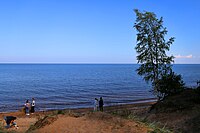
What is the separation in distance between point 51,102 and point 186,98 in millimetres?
22547

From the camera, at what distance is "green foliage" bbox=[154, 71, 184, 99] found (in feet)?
83.7

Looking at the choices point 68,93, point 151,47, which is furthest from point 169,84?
point 68,93

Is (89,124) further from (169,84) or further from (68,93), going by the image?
(68,93)

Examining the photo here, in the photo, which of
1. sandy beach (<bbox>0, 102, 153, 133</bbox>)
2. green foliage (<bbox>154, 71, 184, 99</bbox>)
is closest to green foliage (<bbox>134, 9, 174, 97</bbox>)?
green foliage (<bbox>154, 71, 184, 99</bbox>)

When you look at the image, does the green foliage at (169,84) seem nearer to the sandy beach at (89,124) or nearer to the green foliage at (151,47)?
the green foliage at (151,47)

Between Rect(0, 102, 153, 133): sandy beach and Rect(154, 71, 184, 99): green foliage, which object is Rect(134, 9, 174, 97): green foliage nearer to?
Rect(154, 71, 184, 99): green foliage

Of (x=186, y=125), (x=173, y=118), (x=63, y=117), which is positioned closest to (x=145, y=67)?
(x=173, y=118)

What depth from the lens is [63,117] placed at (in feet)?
39.5

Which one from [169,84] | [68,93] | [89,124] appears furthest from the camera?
[68,93]

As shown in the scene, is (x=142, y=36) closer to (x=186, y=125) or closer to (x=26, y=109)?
(x=186, y=125)

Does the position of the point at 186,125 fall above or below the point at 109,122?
below

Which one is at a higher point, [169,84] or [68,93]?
[169,84]

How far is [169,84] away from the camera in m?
25.7

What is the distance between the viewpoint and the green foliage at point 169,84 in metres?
25.5
